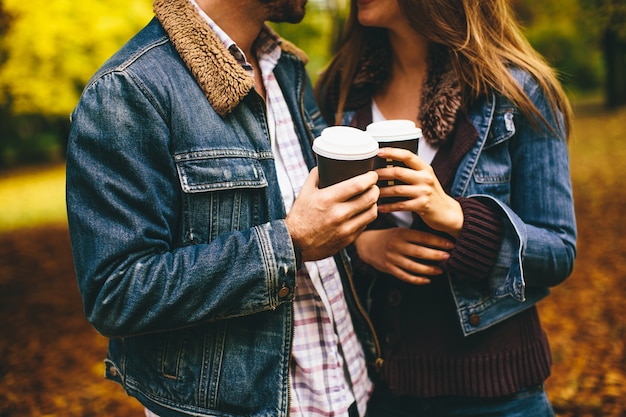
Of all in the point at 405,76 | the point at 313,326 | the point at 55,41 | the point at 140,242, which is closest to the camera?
the point at 140,242

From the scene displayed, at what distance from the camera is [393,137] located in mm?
1767

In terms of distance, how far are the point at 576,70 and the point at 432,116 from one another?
34.6m

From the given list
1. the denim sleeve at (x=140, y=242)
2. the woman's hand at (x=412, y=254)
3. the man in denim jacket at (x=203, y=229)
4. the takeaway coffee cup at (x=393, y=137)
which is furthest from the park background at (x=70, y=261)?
the denim sleeve at (x=140, y=242)

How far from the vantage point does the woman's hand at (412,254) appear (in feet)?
6.65

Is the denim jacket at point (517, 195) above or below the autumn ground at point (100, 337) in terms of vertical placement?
above

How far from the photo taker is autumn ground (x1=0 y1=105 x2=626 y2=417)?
15.9 ft

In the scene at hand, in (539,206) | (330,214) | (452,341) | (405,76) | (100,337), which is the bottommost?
(100,337)

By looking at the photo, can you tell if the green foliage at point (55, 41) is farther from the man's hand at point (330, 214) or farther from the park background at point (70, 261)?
the man's hand at point (330, 214)

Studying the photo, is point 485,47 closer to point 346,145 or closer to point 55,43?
point 346,145

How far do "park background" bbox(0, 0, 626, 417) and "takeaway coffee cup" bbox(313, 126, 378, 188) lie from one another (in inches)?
52.3

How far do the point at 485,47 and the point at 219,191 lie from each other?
51.2 inches

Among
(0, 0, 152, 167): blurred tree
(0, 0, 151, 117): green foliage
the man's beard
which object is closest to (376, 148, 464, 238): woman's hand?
the man's beard

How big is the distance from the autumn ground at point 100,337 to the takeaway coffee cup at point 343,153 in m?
3.91

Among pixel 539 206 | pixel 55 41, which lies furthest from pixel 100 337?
pixel 55 41
